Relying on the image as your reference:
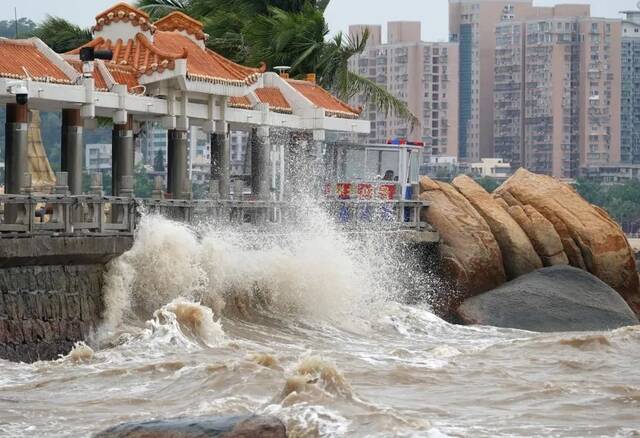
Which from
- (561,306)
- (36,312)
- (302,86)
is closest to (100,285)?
(36,312)

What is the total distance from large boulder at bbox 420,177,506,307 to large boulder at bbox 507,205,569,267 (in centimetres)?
110

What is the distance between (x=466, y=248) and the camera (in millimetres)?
36125

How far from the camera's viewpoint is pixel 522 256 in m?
36.6

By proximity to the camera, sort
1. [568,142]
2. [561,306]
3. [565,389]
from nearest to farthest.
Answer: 1. [565,389]
2. [561,306]
3. [568,142]

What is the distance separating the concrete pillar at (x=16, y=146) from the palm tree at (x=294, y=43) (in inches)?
567

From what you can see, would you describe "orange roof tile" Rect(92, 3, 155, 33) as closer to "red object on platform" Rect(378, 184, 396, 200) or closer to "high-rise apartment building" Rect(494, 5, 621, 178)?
"red object on platform" Rect(378, 184, 396, 200)

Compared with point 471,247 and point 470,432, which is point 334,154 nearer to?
point 471,247

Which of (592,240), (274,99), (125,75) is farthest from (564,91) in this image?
(125,75)

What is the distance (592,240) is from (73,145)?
1178 cm

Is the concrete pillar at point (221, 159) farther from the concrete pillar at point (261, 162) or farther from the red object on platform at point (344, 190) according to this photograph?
the red object on platform at point (344, 190)

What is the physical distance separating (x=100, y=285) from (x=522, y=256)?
→ 12.3 meters

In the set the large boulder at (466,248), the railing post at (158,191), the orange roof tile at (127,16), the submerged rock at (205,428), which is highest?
the orange roof tile at (127,16)

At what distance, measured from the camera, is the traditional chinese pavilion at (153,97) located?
2934 centimetres

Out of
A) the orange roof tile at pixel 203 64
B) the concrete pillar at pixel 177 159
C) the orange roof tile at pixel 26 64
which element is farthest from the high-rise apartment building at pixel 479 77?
the orange roof tile at pixel 26 64
